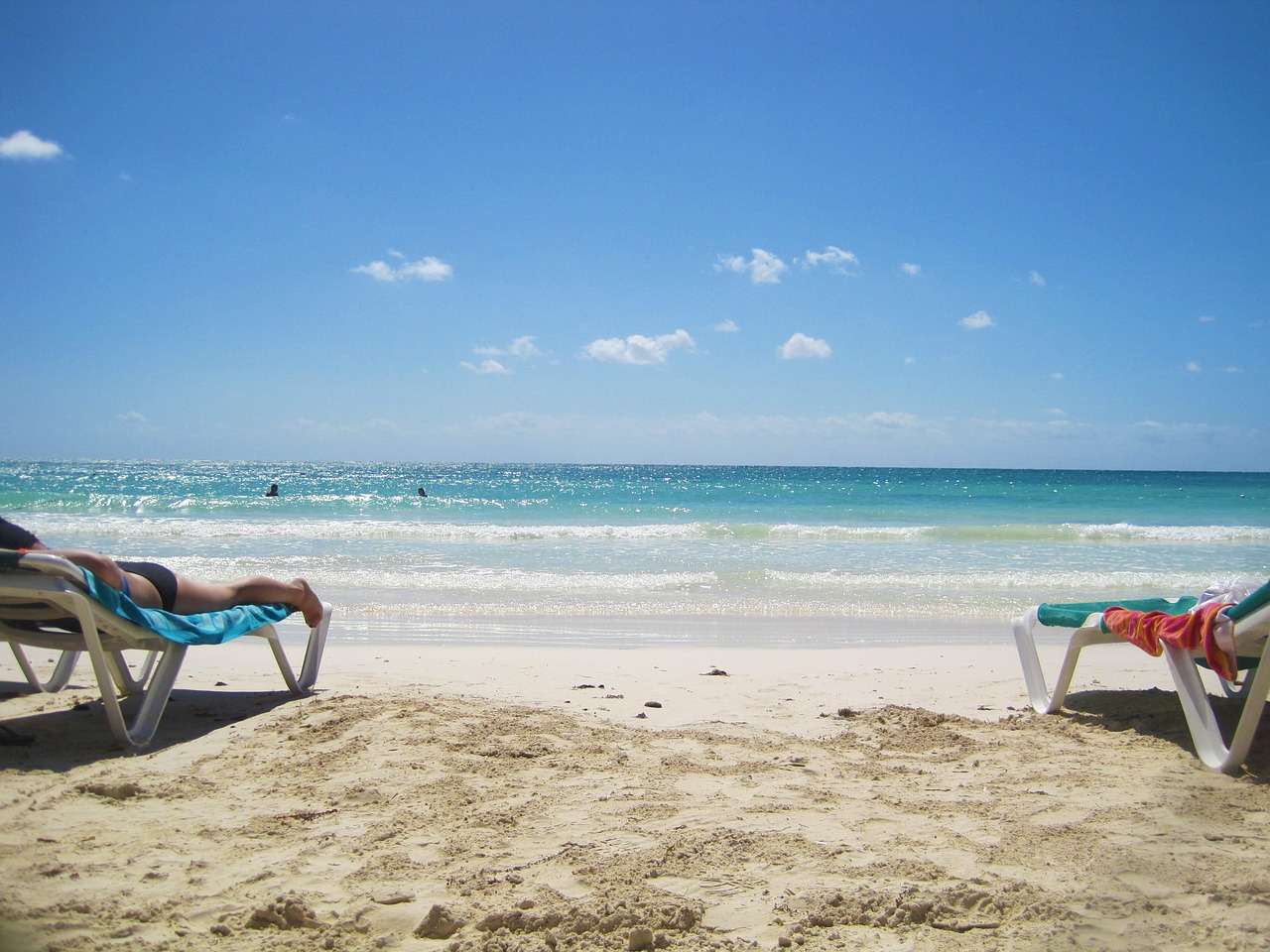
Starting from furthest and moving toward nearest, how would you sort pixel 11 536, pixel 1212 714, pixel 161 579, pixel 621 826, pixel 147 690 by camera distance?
pixel 161 579
pixel 11 536
pixel 147 690
pixel 1212 714
pixel 621 826

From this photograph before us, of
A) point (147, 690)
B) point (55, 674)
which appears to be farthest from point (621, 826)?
point (55, 674)

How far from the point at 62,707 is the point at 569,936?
370 cm

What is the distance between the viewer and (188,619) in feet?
13.3

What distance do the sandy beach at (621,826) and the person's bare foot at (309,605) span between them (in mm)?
516

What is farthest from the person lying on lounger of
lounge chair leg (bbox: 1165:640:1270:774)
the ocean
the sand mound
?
lounge chair leg (bbox: 1165:640:1270:774)

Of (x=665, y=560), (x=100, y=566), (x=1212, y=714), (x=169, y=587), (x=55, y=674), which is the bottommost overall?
(x=665, y=560)

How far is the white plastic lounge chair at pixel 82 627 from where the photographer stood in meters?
3.50

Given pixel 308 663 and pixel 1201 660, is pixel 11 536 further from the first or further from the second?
pixel 1201 660

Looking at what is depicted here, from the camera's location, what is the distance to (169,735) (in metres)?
3.98

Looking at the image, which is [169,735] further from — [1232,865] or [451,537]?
[451,537]

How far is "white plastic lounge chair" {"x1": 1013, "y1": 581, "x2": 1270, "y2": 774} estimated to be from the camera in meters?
3.30

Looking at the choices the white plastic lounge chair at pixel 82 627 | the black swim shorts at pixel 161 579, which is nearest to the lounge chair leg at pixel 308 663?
the white plastic lounge chair at pixel 82 627

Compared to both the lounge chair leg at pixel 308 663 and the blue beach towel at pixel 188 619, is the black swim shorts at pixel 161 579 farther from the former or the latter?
the lounge chair leg at pixel 308 663

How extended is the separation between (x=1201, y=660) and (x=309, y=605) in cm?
507
